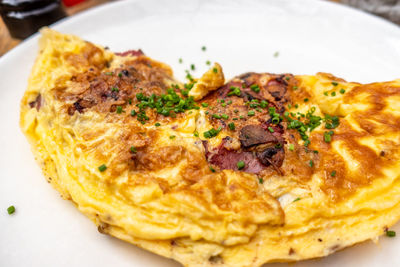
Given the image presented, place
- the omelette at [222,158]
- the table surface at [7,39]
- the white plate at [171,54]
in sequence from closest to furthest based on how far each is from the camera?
the omelette at [222,158] < the white plate at [171,54] < the table surface at [7,39]

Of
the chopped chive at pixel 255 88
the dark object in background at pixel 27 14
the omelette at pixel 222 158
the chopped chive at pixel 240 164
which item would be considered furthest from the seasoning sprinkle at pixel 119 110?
the dark object in background at pixel 27 14

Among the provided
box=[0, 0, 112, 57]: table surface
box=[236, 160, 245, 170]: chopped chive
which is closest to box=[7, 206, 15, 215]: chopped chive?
box=[236, 160, 245, 170]: chopped chive

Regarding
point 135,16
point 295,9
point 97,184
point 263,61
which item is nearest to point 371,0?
point 295,9

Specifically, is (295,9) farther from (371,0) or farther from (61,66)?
(61,66)

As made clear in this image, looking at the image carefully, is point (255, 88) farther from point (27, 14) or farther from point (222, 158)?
point (27, 14)

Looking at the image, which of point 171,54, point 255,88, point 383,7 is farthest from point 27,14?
point 383,7

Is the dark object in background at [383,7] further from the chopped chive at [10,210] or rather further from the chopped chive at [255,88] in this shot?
the chopped chive at [10,210]
